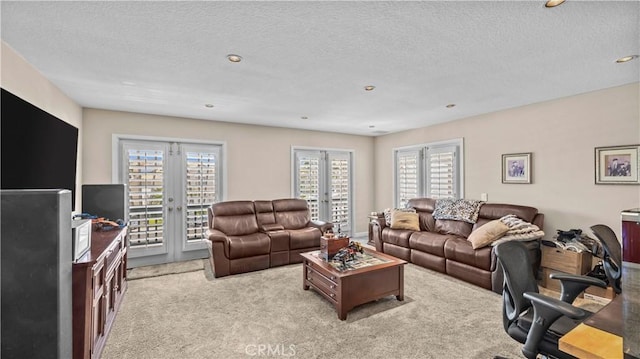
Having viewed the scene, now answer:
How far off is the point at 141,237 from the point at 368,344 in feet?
12.9

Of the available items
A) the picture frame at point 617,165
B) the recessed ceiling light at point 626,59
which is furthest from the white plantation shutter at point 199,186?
the picture frame at point 617,165

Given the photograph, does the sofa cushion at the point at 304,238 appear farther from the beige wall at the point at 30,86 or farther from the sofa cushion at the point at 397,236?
the beige wall at the point at 30,86

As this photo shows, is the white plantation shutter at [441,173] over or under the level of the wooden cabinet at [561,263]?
over

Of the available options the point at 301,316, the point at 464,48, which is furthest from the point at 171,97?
the point at 464,48

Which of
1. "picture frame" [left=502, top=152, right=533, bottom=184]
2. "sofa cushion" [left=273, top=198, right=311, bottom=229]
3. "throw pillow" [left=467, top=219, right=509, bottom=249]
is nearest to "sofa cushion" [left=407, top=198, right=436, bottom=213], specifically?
"picture frame" [left=502, top=152, right=533, bottom=184]

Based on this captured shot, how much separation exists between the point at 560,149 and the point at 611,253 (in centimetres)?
198

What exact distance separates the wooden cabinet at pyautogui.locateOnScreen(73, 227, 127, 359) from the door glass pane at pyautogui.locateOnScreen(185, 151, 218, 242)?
2030 millimetres

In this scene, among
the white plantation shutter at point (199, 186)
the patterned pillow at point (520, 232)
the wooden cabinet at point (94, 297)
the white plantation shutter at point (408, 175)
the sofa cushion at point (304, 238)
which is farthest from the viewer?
the white plantation shutter at point (408, 175)

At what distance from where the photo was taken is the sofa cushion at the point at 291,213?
513 centimetres

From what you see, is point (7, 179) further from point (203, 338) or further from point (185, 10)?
point (203, 338)

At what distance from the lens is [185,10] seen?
5.67 feet

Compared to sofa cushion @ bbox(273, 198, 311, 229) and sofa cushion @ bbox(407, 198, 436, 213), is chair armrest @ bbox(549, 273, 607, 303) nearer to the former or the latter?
sofa cushion @ bbox(407, 198, 436, 213)

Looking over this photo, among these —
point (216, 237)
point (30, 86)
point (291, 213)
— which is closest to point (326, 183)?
point (291, 213)

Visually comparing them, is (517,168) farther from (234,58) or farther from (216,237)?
(216,237)
